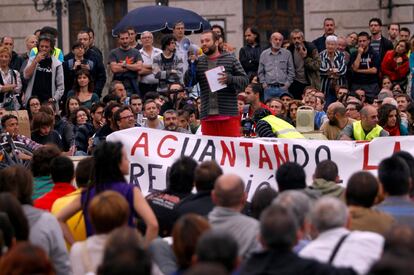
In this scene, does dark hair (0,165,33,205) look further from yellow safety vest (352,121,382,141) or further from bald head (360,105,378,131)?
yellow safety vest (352,121,382,141)

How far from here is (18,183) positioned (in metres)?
9.62

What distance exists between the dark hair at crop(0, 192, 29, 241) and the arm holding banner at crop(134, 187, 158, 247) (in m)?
0.95

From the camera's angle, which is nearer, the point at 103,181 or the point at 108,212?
the point at 108,212

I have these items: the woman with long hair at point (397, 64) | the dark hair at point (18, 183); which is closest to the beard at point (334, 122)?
the woman with long hair at point (397, 64)

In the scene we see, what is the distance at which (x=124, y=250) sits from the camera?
23.0 ft

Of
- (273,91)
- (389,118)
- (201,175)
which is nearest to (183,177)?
(201,175)

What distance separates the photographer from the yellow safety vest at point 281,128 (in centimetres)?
1517

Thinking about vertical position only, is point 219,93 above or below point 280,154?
above

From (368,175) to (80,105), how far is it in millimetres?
9735

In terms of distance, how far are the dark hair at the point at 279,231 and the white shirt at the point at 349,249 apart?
0.44 metres

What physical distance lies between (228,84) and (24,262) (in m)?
7.78

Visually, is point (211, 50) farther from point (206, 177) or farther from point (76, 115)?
point (206, 177)

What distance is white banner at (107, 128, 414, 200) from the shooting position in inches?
545

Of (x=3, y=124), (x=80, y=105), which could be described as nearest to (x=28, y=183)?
(x=3, y=124)
